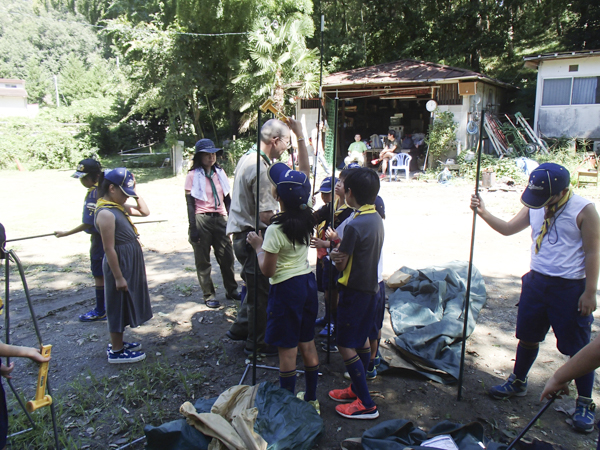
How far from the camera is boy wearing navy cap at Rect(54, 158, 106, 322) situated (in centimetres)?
430

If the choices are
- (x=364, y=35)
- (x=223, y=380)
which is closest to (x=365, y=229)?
(x=223, y=380)

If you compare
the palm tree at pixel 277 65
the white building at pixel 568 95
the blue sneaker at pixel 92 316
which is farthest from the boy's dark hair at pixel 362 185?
the white building at pixel 568 95

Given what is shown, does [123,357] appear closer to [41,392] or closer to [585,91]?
[41,392]

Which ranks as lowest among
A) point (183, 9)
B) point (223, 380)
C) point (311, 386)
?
point (223, 380)

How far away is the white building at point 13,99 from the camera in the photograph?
128 feet

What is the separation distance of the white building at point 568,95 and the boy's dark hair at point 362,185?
54.3 ft

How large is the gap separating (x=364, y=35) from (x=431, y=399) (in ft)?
80.4

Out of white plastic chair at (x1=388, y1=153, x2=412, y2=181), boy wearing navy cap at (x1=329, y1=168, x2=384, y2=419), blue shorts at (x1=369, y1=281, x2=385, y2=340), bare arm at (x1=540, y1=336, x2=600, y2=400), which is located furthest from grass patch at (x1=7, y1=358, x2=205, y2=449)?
white plastic chair at (x1=388, y1=153, x2=412, y2=181)

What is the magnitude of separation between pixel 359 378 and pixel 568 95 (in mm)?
17491

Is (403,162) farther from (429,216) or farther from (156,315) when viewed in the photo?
(156,315)

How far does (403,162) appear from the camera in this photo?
1628cm

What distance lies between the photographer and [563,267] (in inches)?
115

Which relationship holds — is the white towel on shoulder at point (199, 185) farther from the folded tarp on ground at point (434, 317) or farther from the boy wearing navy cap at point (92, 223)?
the folded tarp on ground at point (434, 317)

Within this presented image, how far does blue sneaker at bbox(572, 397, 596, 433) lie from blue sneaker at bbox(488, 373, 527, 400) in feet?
1.26
